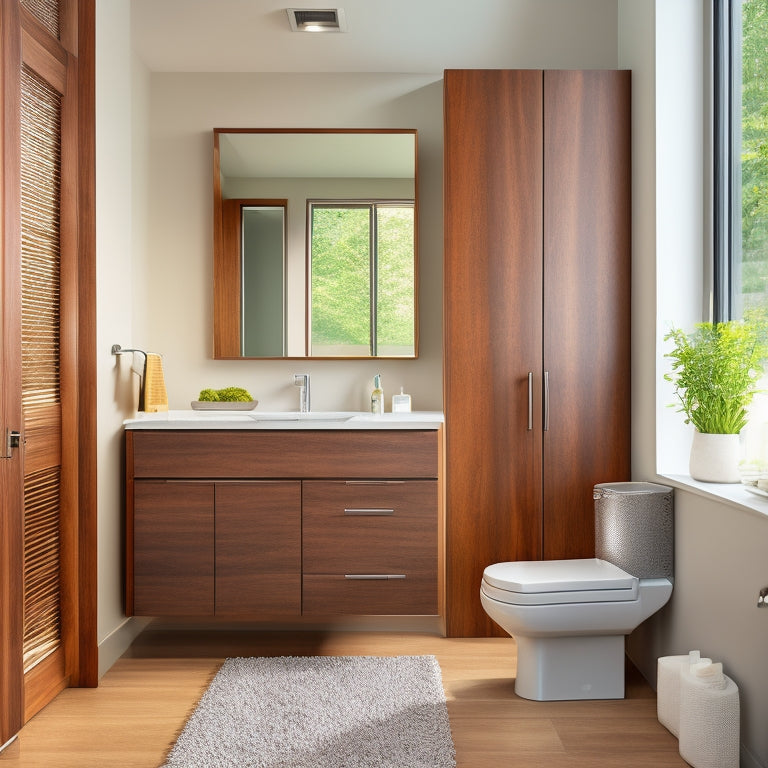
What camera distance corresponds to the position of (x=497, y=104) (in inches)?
119

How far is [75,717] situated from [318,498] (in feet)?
3.52

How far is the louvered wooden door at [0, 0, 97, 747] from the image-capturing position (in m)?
2.17

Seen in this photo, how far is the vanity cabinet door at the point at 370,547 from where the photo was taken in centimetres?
294

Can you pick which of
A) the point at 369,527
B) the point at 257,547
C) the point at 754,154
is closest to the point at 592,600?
A: the point at 369,527

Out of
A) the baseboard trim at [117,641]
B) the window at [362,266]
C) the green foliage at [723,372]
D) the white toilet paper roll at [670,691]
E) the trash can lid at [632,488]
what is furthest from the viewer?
the window at [362,266]

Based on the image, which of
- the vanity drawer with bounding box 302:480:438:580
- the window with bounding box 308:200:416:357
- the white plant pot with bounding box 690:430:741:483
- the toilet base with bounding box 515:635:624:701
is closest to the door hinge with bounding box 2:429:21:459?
the vanity drawer with bounding box 302:480:438:580

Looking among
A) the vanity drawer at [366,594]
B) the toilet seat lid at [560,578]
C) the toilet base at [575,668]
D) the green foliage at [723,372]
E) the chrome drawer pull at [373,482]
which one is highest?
the green foliage at [723,372]

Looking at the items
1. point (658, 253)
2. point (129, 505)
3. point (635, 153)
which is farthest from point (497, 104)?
point (129, 505)

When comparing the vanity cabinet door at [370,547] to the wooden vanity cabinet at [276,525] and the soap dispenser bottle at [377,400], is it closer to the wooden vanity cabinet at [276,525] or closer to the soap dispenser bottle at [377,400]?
the wooden vanity cabinet at [276,525]

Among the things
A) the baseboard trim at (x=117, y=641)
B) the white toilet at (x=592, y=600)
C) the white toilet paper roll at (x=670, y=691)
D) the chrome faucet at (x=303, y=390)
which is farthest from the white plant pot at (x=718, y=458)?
the baseboard trim at (x=117, y=641)

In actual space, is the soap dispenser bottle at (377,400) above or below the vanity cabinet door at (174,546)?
above

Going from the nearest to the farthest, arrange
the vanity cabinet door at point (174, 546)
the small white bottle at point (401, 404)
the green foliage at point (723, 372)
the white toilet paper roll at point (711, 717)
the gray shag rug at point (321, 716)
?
1. the white toilet paper roll at point (711, 717)
2. the gray shag rug at point (321, 716)
3. the green foliage at point (723, 372)
4. the vanity cabinet door at point (174, 546)
5. the small white bottle at point (401, 404)

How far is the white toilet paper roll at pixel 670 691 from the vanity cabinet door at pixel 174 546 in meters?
1.61

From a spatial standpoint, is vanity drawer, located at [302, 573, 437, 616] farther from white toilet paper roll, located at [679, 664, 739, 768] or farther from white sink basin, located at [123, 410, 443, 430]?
white toilet paper roll, located at [679, 664, 739, 768]
